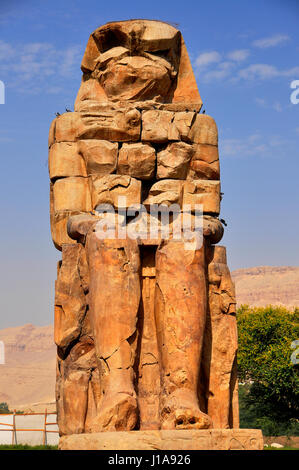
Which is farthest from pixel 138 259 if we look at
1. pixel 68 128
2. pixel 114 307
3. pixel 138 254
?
pixel 68 128

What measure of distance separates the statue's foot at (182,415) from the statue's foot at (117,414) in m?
0.30

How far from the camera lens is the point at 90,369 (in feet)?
25.0

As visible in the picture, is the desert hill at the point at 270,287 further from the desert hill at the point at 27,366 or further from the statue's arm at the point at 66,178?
the statue's arm at the point at 66,178

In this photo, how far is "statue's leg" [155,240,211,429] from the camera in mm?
7211

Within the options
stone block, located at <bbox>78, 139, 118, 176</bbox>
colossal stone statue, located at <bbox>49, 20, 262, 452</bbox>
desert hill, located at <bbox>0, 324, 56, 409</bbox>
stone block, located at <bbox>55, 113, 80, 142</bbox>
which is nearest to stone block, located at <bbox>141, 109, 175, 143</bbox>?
colossal stone statue, located at <bbox>49, 20, 262, 452</bbox>

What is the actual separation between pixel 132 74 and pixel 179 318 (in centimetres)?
324

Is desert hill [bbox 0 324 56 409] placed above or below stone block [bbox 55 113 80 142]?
below

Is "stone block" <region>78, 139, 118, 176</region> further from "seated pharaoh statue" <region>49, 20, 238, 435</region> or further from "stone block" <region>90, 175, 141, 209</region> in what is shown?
"stone block" <region>90, 175, 141, 209</region>

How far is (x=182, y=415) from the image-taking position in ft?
22.0

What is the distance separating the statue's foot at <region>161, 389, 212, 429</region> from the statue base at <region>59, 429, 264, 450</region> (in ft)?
0.73

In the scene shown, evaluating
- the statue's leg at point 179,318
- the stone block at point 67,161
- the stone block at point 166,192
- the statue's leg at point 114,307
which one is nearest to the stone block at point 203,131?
the stone block at point 166,192

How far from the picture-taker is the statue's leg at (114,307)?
7.19m

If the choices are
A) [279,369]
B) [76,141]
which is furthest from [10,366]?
[76,141]
